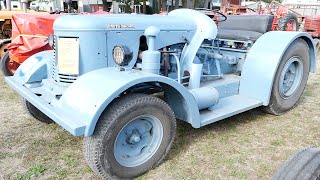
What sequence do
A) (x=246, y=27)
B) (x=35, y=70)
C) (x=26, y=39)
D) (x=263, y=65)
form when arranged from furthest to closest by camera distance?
(x=26, y=39)
(x=246, y=27)
(x=263, y=65)
(x=35, y=70)

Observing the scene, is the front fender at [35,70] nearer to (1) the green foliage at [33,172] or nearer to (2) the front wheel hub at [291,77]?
(1) the green foliage at [33,172]

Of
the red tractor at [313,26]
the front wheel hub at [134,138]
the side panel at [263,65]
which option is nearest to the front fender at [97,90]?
the front wheel hub at [134,138]

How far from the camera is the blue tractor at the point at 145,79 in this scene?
2.52 m

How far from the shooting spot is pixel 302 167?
77.2 inches

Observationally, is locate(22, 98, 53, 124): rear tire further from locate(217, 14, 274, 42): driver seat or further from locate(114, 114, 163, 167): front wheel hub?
locate(217, 14, 274, 42): driver seat

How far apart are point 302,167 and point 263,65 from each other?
7.01 ft

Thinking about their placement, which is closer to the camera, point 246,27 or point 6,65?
point 246,27

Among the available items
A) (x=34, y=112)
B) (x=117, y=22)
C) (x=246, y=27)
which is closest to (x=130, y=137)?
(x=117, y=22)

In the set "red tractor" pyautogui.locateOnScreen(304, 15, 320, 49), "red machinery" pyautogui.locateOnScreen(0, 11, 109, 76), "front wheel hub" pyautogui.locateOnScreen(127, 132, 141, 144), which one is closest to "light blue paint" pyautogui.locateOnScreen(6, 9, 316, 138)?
"front wheel hub" pyautogui.locateOnScreen(127, 132, 141, 144)

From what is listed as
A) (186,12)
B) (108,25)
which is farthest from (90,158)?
(186,12)

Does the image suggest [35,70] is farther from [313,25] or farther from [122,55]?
[313,25]

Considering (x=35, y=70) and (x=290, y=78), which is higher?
(x=35, y=70)

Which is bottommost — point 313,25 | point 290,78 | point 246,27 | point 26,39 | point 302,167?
point 302,167

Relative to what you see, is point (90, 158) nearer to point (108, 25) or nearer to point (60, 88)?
point (60, 88)
